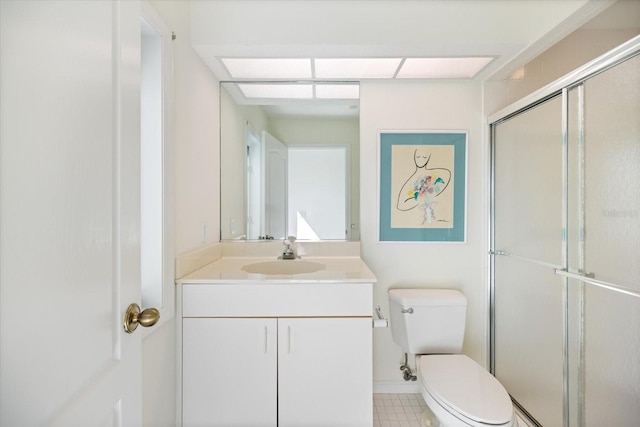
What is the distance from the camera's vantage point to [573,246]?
1.37m

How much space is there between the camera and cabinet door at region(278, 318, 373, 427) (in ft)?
4.58

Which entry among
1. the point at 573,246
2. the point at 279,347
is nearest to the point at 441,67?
the point at 573,246

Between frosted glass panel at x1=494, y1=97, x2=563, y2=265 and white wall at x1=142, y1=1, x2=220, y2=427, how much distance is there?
1736 millimetres

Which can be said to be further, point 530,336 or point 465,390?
point 530,336

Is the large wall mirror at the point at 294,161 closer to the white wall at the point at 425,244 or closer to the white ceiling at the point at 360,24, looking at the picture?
the white wall at the point at 425,244

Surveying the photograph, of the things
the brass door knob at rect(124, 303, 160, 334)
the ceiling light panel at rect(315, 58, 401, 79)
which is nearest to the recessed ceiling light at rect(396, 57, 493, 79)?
the ceiling light panel at rect(315, 58, 401, 79)

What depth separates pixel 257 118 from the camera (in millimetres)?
2035

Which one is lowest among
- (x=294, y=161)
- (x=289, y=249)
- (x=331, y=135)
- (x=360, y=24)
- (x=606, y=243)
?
(x=289, y=249)

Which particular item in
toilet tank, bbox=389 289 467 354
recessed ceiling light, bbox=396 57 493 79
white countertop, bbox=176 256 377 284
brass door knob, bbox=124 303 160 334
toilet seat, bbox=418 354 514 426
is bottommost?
toilet seat, bbox=418 354 514 426

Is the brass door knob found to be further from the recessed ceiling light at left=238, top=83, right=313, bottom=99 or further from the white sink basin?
the recessed ceiling light at left=238, top=83, right=313, bottom=99

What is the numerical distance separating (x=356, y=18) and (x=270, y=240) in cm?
132

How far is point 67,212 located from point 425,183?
73.4 inches

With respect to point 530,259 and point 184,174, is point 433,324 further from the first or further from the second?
point 184,174

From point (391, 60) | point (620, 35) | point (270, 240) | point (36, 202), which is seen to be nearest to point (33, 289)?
point (36, 202)
